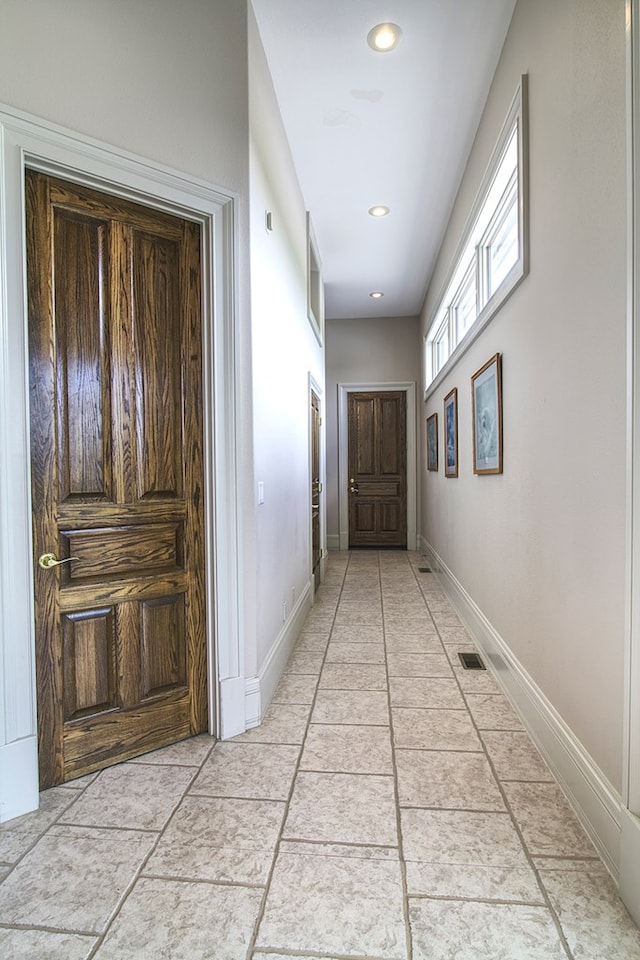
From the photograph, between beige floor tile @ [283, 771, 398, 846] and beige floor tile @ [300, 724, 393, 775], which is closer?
beige floor tile @ [283, 771, 398, 846]

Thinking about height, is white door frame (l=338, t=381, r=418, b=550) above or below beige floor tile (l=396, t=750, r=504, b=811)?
above

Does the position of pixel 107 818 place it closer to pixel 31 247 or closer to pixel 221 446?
pixel 221 446

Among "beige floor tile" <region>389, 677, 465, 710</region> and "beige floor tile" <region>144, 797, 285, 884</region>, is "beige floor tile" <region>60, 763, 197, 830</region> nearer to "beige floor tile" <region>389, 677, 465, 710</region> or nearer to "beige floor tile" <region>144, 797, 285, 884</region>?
"beige floor tile" <region>144, 797, 285, 884</region>

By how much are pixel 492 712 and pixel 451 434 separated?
96.8 inches

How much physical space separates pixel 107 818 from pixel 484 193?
3.54 metres

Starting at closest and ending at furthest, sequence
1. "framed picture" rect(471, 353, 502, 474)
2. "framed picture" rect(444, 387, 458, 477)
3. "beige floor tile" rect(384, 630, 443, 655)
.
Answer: "framed picture" rect(471, 353, 502, 474), "beige floor tile" rect(384, 630, 443, 655), "framed picture" rect(444, 387, 458, 477)

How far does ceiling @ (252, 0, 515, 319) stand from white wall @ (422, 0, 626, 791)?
287 mm

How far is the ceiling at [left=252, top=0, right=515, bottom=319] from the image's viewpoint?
2.27 metres

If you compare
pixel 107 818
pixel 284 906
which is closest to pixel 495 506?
pixel 284 906

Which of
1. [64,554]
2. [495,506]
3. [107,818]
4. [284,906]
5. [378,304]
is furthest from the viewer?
[378,304]

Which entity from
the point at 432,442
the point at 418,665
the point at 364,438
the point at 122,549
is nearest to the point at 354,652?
the point at 418,665

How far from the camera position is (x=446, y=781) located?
177cm

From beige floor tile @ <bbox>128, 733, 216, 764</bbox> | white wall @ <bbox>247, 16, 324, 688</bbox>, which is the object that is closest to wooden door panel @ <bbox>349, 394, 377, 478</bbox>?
white wall @ <bbox>247, 16, 324, 688</bbox>

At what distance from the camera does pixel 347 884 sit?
1.32 m
